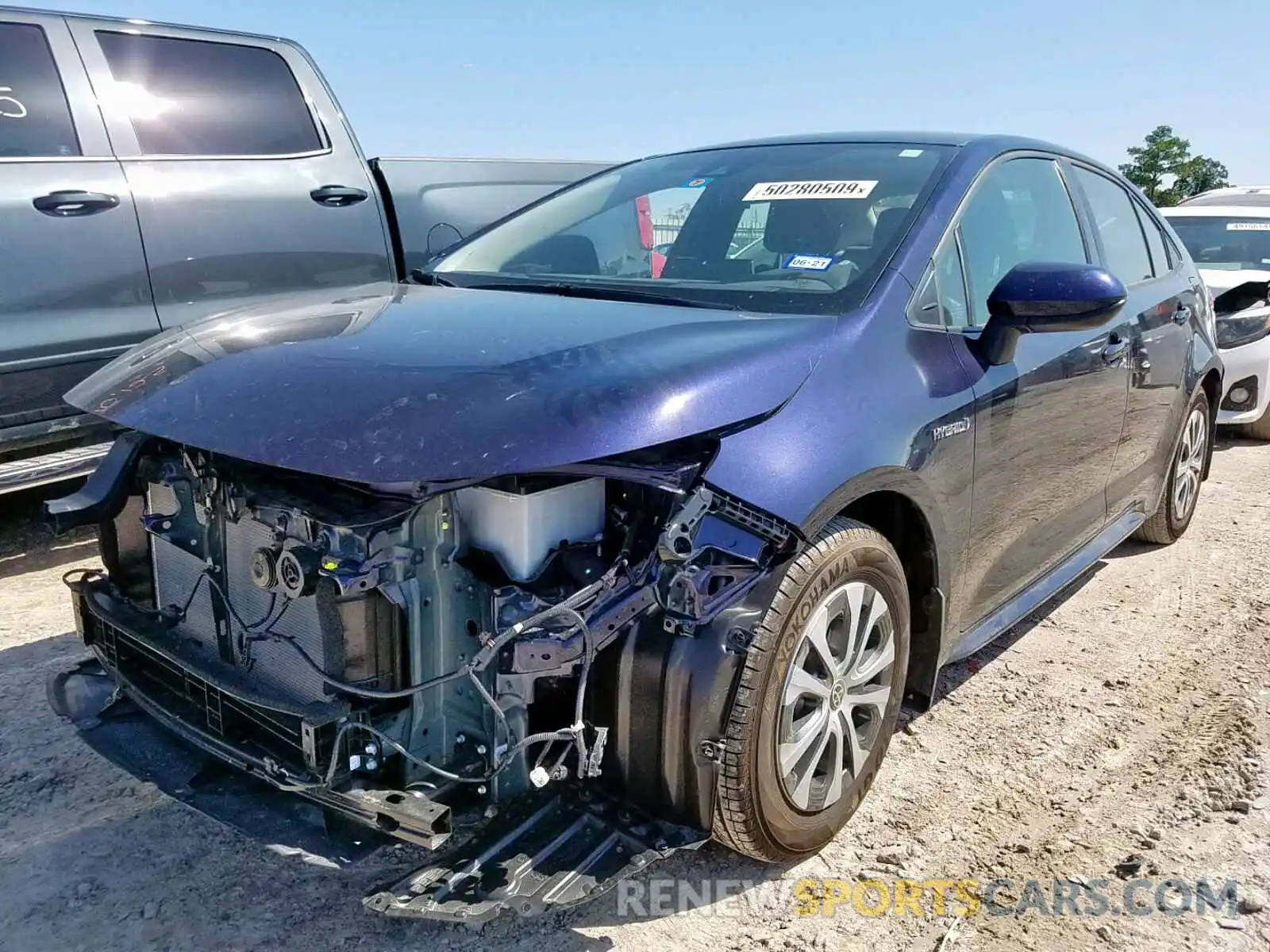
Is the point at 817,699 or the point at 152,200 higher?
the point at 152,200

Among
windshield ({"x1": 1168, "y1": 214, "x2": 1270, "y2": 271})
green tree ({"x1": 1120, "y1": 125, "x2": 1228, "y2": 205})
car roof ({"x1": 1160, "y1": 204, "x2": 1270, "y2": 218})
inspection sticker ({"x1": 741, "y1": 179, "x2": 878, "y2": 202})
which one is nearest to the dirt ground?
inspection sticker ({"x1": 741, "y1": 179, "x2": 878, "y2": 202})

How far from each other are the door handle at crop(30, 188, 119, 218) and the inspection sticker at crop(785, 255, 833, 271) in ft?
Answer: 9.13

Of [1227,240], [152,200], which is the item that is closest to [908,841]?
[152,200]

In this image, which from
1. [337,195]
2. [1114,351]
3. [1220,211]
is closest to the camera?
[1114,351]

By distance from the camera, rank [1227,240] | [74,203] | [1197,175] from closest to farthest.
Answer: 1. [74,203]
2. [1227,240]
3. [1197,175]

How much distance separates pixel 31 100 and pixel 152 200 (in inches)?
21.5

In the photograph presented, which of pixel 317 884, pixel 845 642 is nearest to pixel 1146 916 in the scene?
pixel 845 642

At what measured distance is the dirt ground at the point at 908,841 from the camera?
2193mm

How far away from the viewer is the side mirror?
2600mm

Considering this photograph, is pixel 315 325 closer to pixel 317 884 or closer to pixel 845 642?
pixel 317 884

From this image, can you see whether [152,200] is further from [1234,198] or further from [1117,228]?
[1234,198]

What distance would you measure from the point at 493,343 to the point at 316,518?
51cm

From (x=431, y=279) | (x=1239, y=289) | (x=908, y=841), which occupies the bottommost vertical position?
(x=908, y=841)

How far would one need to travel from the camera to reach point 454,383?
6.40 feet
